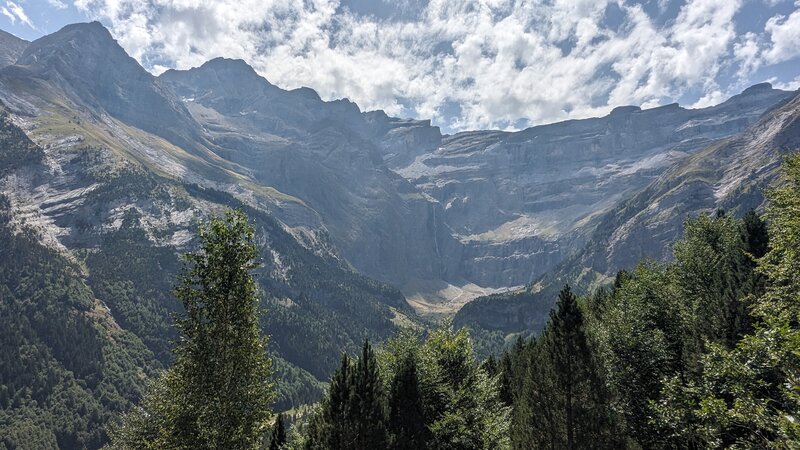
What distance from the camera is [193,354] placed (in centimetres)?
1922

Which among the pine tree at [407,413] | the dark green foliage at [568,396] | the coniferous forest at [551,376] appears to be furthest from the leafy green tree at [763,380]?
the pine tree at [407,413]

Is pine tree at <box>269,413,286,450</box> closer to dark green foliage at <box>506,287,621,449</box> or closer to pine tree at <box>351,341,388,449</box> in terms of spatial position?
pine tree at <box>351,341,388,449</box>

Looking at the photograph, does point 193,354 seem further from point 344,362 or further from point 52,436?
point 52,436

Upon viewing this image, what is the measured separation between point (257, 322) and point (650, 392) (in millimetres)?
29006

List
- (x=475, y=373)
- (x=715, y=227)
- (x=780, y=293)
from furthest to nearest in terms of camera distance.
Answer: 1. (x=715, y=227)
2. (x=475, y=373)
3. (x=780, y=293)

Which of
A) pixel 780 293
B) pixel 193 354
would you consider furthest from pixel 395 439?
pixel 780 293

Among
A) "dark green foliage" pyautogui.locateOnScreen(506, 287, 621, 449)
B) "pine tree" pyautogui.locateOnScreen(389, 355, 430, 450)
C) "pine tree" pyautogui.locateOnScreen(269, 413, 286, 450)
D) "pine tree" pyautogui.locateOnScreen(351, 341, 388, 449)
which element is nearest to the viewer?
"pine tree" pyautogui.locateOnScreen(351, 341, 388, 449)

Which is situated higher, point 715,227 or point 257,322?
point 715,227

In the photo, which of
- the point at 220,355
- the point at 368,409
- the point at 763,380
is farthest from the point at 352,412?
the point at 763,380

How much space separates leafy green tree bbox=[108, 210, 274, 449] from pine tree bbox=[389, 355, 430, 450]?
27.8 feet

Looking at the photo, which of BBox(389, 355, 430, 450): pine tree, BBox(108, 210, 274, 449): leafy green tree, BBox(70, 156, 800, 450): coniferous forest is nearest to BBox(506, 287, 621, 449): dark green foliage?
BBox(70, 156, 800, 450): coniferous forest

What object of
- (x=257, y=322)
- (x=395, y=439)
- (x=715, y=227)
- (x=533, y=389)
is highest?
(x=715, y=227)

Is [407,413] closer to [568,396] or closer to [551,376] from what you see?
[551,376]

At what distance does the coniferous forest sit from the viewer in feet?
58.3
